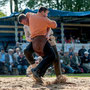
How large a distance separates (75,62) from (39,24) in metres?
8.86

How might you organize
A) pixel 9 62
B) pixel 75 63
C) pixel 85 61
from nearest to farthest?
pixel 9 62 < pixel 75 63 < pixel 85 61

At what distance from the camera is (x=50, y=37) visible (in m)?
7.30

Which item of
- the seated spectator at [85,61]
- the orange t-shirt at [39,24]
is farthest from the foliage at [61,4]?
the orange t-shirt at [39,24]

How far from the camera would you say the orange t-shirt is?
686 cm

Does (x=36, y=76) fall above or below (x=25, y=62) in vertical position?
above

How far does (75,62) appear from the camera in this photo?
15430mm

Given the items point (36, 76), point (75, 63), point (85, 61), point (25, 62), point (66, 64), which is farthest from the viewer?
point (85, 61)

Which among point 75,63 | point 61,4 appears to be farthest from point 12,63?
point 61,4

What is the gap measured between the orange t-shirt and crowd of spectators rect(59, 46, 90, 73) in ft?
25.9

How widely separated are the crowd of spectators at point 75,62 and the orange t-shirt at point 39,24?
311 inches

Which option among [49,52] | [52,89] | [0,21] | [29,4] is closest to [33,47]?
[49,52]

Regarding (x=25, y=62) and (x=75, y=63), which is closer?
(x=25, y=62)

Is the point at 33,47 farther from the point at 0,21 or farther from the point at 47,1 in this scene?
the point at 47,1

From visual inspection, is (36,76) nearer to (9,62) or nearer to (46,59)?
(46,59)
